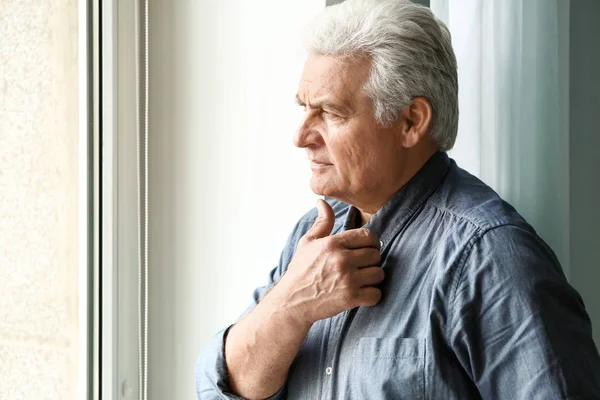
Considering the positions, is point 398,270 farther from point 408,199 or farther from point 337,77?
point 337,77

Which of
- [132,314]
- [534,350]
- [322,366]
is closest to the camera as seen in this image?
[534,350]

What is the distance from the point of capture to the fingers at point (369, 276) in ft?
4.58

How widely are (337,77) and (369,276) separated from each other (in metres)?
0.36

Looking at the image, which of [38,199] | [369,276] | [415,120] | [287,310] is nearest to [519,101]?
[415,120]

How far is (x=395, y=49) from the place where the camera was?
4.59 ft

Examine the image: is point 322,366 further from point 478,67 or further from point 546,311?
point 478,67

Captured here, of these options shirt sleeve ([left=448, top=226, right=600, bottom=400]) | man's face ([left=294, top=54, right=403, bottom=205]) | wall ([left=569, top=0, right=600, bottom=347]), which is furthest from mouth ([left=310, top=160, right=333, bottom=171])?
wall ([left=569, top=0, right=600, bottom=347])

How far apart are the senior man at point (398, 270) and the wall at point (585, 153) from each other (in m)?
0.35

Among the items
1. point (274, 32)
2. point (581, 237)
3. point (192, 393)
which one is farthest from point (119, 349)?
point (581, 237)

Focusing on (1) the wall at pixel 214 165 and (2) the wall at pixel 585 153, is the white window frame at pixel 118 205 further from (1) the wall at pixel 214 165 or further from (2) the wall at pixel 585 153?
(2) the wall at pixel 585 153

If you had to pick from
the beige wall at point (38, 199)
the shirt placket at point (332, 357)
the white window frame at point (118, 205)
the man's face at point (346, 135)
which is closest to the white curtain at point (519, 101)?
the man's face at point (346, 135)

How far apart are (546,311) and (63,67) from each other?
1.32m

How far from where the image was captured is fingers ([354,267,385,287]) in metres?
1.39

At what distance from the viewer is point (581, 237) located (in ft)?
5.57
